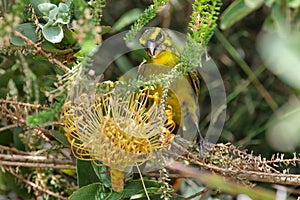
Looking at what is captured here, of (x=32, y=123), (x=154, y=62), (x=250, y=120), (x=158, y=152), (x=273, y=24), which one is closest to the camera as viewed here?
(x=32, y=123)

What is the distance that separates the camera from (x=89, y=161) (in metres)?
0.98

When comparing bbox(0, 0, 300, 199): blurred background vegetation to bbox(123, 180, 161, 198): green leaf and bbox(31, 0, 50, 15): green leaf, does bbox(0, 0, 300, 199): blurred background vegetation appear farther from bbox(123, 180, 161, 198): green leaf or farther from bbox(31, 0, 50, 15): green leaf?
bbox(123, 180, 161, 198): green leaf

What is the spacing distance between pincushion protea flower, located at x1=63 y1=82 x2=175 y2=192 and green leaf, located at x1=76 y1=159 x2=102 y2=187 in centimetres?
7

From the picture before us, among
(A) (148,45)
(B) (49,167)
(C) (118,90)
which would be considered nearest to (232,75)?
(A) (148,45)

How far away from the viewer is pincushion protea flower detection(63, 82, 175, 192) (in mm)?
870

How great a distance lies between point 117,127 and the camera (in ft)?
2.86

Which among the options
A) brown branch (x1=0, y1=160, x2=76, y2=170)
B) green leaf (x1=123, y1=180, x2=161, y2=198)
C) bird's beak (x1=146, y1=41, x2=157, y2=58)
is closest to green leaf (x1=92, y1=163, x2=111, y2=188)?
green leaf (x1=123, y1=180, x2=161, y2=198)

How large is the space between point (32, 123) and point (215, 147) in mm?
410

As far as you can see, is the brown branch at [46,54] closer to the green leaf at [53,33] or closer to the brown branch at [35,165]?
the green leaf at [53,33]

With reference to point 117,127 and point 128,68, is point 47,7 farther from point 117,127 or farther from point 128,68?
point 128,68

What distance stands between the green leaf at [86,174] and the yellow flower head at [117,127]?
2.7 inches

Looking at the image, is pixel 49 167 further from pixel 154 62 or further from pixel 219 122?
pixel 219 122

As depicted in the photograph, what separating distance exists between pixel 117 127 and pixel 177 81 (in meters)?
0.23

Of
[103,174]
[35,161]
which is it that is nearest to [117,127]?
[103,174]
